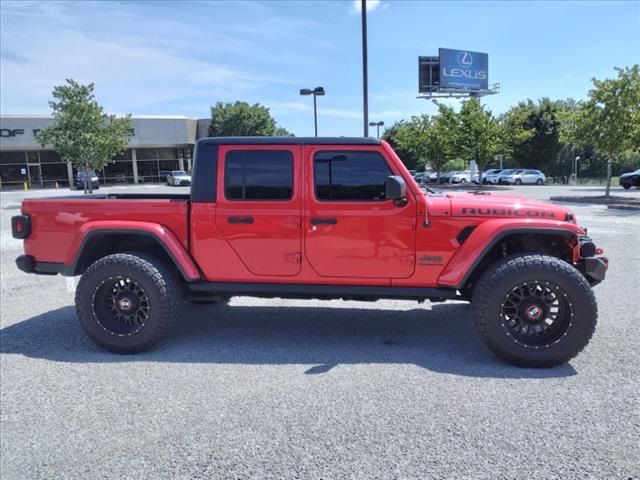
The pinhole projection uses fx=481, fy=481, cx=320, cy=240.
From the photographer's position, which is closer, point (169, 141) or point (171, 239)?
point (171, 239)

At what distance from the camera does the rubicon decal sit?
13.3 ft

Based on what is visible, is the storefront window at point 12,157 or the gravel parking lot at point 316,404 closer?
the gravel parking lot at point 316,404

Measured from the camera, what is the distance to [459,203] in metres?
4.12

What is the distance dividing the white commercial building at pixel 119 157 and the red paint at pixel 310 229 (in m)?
43.5

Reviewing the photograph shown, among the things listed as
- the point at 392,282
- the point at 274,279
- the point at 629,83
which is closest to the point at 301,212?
the point at 274,279

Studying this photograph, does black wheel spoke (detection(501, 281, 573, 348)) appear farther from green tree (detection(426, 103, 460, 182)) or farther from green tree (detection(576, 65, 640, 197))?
green tree (detection(426, 103, 460, 182))

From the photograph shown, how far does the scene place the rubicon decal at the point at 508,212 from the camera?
4043 millimetres

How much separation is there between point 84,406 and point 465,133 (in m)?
29.1

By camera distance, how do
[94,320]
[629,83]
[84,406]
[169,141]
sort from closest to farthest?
[84,406]
[94,320]
[629,83]
[169,141]

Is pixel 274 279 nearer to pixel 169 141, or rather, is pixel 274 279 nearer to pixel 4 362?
pixel 4 362

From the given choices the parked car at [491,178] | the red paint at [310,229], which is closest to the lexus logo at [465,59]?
the parked car at [491,178]

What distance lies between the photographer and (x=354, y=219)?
417 cm

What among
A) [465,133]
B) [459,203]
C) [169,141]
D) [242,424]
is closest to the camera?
[242,424]

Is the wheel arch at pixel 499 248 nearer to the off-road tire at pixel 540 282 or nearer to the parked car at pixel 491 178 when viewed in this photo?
the off-road tire at pixel 540 282
